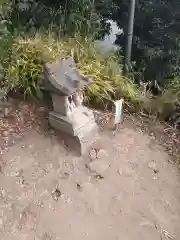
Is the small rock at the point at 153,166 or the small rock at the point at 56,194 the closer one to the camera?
the small rock at the point at 56,194

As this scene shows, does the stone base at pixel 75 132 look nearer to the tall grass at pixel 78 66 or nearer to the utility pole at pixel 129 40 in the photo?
the tall grass at pixel 78 66

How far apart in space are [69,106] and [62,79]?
28cm

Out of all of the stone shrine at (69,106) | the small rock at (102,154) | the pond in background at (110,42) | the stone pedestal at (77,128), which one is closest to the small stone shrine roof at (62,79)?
the stone shrine at (69,106)

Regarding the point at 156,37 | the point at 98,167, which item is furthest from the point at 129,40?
the point at 98,167

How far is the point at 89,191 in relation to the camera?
308cm

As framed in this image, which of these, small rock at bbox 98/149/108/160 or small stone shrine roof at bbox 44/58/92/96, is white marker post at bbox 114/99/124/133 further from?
small stone shrine roof at bbox 44/58/92/96

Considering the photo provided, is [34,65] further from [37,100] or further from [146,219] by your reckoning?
[146,219]

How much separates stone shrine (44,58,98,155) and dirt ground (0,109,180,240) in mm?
123

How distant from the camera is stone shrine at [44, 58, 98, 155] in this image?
10.2 feet

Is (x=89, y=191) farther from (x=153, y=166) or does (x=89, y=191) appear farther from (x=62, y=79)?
(x=62, y=79)

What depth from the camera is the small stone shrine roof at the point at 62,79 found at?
3.08 m

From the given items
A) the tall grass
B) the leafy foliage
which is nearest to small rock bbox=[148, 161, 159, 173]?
the tall grass

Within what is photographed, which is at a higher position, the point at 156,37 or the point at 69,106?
the point at 156,37

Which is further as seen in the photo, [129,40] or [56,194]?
[129,40]
